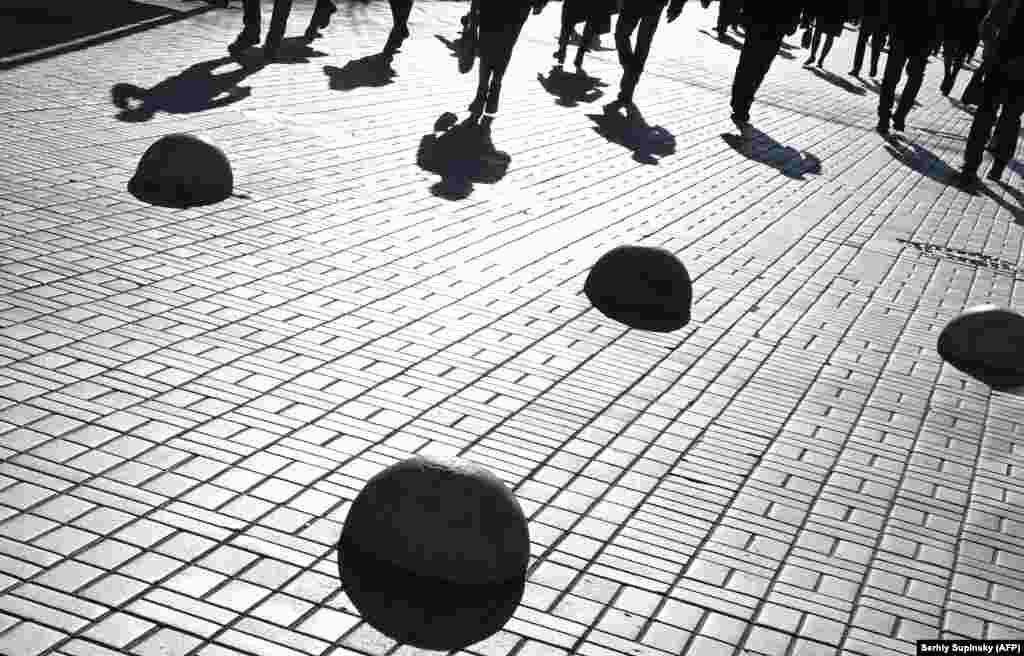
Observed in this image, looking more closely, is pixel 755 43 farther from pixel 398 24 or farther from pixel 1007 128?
pixel 398 24

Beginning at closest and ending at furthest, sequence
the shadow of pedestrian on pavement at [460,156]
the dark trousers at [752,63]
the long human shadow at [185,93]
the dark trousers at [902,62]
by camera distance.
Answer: the shadow of pedestrian on pavement at [460,156] → the long human shadow at [185,93] → the dark trousers at [752,63] → the dark trousers at [902,62]

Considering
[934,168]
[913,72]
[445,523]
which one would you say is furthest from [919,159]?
[445,523]

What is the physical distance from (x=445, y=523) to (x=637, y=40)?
12.1 metres

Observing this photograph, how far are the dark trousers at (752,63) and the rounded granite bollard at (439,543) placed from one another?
40.5 feet

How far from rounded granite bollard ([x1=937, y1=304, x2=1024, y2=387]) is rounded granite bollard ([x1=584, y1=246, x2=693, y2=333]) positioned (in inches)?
64.4

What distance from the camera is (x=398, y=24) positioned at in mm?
16688

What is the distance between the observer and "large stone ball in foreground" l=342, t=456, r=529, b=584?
Result: 4.63 metres

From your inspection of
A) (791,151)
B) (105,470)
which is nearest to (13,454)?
(105,470)

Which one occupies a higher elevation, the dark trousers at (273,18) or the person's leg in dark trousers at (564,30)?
the dark trousers at (273,18)

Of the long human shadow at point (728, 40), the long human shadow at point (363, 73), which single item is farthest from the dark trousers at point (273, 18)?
the long human shadow at point (728, 40)

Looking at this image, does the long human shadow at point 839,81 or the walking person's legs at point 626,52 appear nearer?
the walking person's legs at point 626,52

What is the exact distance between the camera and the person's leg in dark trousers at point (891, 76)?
1758cm

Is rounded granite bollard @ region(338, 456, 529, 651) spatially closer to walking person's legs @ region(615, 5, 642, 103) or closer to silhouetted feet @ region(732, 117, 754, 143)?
silhouetted feet @ region(732, 117, 754, 143)

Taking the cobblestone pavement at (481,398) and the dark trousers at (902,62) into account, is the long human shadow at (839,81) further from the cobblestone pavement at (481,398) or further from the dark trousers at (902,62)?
the cobblestone pavement at (481,398)
